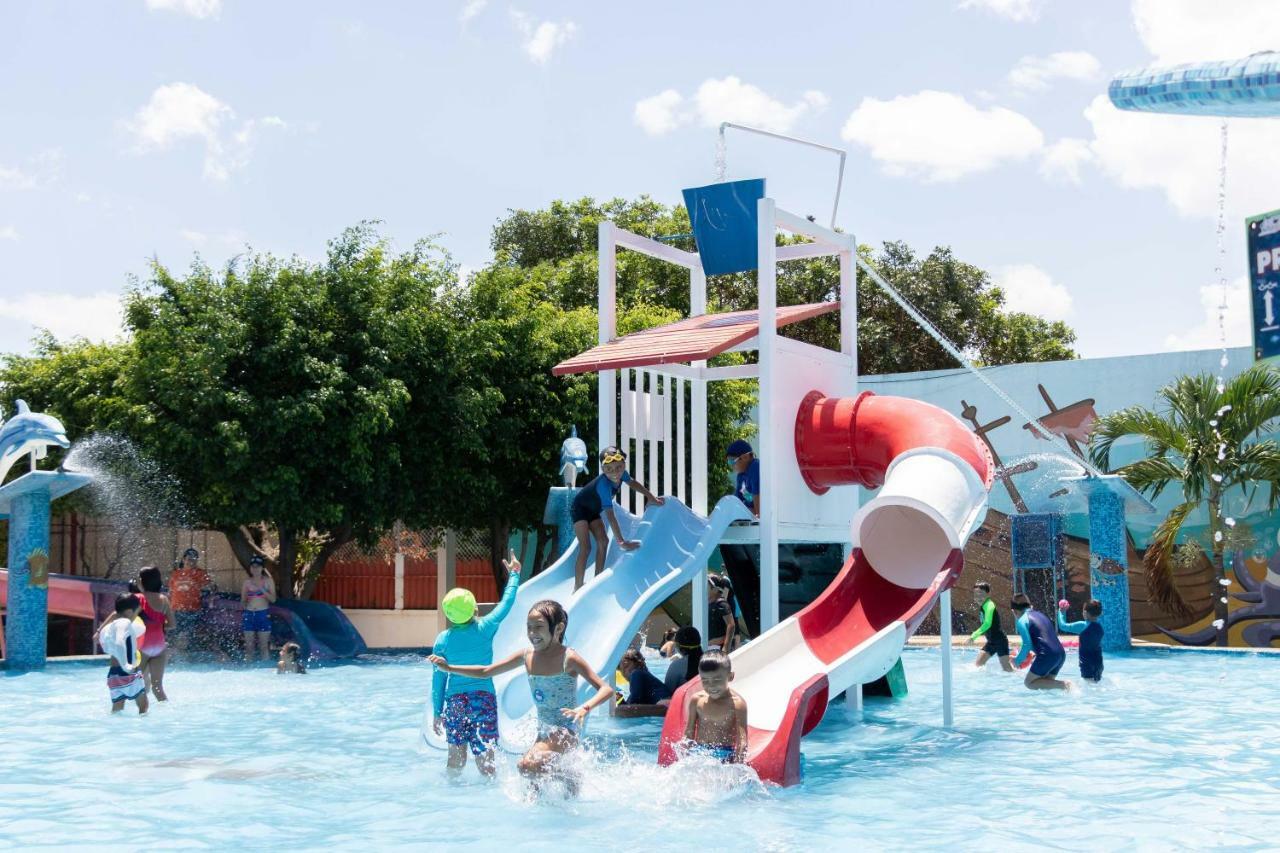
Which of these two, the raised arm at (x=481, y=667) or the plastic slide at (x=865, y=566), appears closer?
the raised arm at (x=481, y=667)

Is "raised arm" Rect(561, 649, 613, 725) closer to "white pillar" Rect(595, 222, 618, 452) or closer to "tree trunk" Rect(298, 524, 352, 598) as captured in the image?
"white pillar" Rect(595, 222, 618, 452)

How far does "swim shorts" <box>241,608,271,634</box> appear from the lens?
16.8 metres

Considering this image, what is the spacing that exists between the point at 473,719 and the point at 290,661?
8.23 metres

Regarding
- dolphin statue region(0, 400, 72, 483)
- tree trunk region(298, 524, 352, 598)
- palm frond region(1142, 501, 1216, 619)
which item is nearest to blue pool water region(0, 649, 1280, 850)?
dolphin statue region(0, 400, 72, 483)

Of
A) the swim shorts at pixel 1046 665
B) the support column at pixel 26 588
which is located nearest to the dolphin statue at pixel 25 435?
the support column at pixel 26 588

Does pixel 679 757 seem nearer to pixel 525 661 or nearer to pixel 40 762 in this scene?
pixel 525 661

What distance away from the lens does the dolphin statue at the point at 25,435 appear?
15305 mm

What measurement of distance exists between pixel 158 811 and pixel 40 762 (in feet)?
7.95

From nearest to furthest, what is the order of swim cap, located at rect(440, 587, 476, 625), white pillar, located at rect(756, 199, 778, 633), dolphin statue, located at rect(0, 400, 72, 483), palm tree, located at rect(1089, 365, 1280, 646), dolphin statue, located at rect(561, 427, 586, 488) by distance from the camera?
swim cap, located at rect(440, 587, 476, 625) → white pillar, located at rect(756, 199, 778, 633) → dolphin statue, located at rect(561, 427, 586, 488) → dolphin statue, located at rect(0, 400, 72, 483) → palm tree, located at rect(1089, 365, 1280, 646)

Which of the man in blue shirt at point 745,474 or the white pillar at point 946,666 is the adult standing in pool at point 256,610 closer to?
the man in blue shirt at point 745,474

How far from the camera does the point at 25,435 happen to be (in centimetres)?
1529

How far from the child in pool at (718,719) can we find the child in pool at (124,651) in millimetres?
5553

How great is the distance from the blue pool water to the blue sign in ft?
11.1

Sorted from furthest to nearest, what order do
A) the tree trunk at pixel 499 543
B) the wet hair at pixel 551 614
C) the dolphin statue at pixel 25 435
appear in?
1. the tree trunk at pixel 499 543
2. the dolphin statue at pixel 25 435
3. the wet hair at pixel 551 614
